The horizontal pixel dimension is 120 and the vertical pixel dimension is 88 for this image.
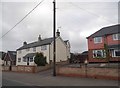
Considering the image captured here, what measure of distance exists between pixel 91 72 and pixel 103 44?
54.3 feet

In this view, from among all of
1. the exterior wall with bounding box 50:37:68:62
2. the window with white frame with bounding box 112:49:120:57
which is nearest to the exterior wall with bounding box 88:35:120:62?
the window with white frame with bounding box 112:49:120:57

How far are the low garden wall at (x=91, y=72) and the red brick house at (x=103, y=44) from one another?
11.4 metres

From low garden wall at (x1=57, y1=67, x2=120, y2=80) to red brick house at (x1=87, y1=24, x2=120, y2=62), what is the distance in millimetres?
11350

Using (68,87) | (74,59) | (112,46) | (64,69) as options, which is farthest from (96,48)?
(68,87)

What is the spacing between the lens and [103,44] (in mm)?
34594

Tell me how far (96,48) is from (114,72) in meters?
19.1

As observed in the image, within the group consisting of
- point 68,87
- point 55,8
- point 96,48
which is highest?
point 55,8

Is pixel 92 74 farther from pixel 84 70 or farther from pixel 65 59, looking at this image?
pixel 65 59

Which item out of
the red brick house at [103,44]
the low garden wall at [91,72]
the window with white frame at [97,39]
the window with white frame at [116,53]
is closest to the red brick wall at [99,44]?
the red brick house at [103,44]

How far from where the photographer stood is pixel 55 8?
2258cm

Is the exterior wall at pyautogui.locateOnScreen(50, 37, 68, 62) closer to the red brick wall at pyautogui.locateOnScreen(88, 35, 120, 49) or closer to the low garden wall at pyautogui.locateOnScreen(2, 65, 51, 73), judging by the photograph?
the red brick wall at pyautogui.locateOnScreen(88, 35, 120, 49)

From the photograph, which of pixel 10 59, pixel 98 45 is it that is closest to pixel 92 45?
pixel 98 45

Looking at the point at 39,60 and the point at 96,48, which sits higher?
the point at 96,48

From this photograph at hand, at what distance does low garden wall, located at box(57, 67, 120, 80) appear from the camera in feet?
55.6
